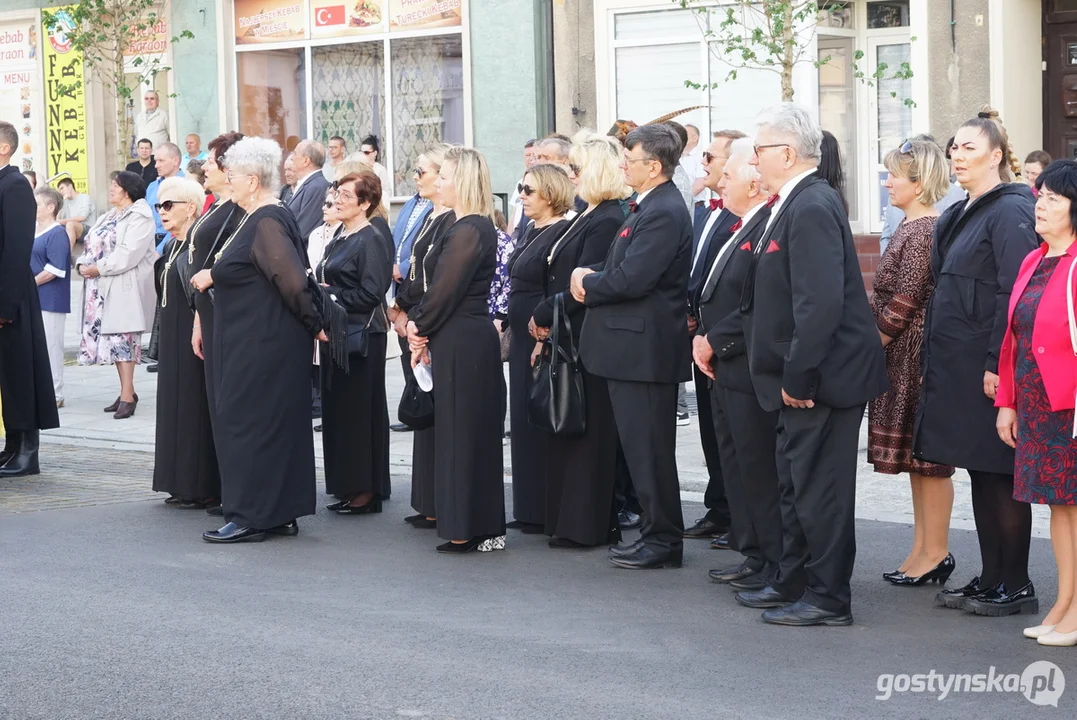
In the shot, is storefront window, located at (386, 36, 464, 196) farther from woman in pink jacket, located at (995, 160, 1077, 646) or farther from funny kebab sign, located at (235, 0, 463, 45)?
woman in pink jacket, located at (995, 160, 1077, 646)

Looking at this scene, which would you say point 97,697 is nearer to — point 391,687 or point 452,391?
point 391,687

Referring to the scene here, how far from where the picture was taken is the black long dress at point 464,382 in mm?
7844

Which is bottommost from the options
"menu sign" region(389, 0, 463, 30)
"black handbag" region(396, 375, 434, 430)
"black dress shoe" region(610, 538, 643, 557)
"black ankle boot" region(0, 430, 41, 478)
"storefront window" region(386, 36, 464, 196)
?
"black dress shoe" region(610, 538, 643, 557)

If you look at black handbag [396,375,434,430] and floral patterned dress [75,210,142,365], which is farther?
floral patterned dress [75,210,142,365]

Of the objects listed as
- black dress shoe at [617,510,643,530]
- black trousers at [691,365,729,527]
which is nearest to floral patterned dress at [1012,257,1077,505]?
black trousers at [691,365,729,527]

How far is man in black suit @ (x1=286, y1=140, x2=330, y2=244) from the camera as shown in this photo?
1310 cm

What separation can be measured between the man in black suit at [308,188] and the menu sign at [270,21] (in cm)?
814

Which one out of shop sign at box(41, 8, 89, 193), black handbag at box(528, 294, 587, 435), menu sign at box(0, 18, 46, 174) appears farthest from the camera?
menu sign at box(0, 18, 46, 174)

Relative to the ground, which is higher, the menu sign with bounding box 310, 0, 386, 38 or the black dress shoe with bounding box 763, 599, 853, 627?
the menu sign with bounding box 310, 0, 386, 38

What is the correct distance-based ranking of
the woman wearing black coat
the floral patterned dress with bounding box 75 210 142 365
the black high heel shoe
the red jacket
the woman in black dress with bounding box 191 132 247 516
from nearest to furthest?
the red jacket
the woman wearing black coat
the black high heel shoe
the woman in black dress with bounding box 191 132 247 516
the floral patterned dress with bounding box 75 210 142 365

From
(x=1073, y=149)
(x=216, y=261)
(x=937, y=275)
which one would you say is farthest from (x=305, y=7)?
(x=937, y=275)

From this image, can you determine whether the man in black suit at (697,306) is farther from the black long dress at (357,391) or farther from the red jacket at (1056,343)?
the red jacket at (1056,343)

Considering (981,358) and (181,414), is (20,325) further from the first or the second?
(981,358)

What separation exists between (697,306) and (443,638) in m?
2.33
